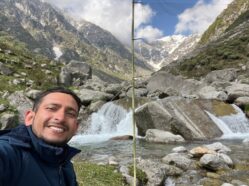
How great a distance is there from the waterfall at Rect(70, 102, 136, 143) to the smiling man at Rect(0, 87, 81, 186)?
3629cm

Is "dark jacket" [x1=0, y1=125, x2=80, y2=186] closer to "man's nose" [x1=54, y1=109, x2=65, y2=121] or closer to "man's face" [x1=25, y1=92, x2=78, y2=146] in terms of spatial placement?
"man's face" [x1=25, y1=92, x2=78, y2=146]

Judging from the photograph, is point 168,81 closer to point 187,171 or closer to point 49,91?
point 187,171

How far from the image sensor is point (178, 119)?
34656 mm

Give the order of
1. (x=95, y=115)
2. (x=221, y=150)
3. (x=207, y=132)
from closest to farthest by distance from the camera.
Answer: (x=221, y=150) → (x=207, y=132) → (x=95, y=115)

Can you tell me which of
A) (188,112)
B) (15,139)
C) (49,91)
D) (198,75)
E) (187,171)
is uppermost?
(198,75)

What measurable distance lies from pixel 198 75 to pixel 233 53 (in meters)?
12.5

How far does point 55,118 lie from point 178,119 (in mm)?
31301

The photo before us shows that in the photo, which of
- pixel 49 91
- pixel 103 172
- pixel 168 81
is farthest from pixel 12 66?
pixel 49 91

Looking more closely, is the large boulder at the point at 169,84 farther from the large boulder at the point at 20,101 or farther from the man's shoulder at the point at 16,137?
the man's shoulder at the point at 16,137

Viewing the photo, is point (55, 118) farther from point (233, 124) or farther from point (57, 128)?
point (233, 124)

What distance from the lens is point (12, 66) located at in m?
64.2

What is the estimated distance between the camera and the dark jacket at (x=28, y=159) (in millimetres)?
3193

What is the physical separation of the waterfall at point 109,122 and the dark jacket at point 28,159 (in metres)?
36.5

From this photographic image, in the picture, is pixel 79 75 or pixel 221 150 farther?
pixel 79 75
